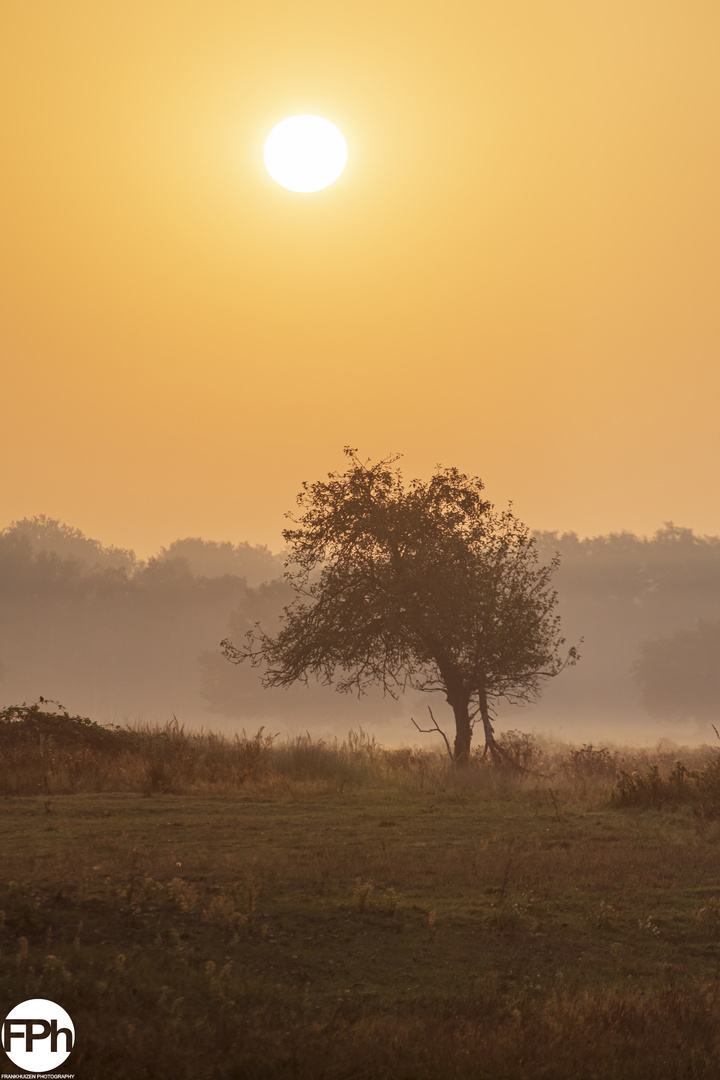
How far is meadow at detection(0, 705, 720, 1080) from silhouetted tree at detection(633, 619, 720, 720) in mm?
74768

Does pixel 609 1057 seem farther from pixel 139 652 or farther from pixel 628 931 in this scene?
pixel 139 652

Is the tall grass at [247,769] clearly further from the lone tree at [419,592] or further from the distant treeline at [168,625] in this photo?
the distant treeline at [168,625]

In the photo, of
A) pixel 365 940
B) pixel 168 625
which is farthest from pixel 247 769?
pixel 168 625

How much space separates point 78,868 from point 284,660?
17124 millimetres

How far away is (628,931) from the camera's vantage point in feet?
33.1

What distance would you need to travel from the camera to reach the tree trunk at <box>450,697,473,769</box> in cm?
2802

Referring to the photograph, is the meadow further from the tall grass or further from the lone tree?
the lone tree

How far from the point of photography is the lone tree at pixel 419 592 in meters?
27.4

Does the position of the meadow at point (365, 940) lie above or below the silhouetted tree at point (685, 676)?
below

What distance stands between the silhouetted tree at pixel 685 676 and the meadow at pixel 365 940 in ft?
245

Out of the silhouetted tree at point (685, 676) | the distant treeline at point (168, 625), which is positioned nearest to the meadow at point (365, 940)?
the silhouetted tree at point (685, 676)

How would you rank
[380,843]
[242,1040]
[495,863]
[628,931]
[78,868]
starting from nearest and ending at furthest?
[242,1040], [628,931], [78,868], [495,863], [380,843]

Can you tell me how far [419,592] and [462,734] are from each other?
5125mm

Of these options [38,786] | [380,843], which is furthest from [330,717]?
[380,843]
